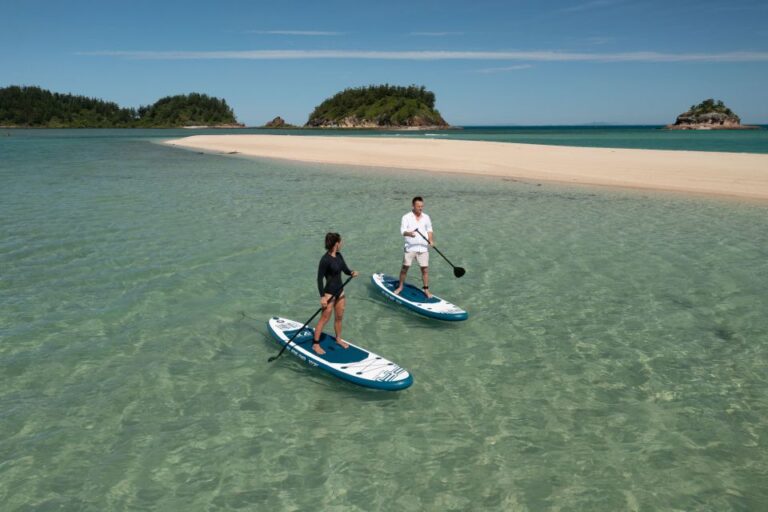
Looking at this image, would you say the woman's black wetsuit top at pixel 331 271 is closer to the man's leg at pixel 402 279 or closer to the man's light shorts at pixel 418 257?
the man's leg at pixel 402 279

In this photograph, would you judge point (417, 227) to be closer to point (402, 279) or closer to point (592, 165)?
point (402, 279)

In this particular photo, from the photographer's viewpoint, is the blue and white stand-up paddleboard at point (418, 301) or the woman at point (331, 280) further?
the blue and white stand-up paddleboard at point (418, 301)

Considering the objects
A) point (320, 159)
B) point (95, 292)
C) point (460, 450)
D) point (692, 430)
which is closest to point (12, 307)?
point (95, 292)

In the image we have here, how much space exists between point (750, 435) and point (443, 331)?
5.62 m

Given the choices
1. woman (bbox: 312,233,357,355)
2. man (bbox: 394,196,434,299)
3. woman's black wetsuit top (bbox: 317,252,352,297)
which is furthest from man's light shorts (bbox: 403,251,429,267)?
woman's black wetsuit top (bbox: 317,252,352,297)

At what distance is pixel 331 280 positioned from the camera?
9852 mm

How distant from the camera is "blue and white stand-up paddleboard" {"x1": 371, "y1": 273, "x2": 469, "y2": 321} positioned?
11.9 m

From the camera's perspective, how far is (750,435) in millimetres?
7910

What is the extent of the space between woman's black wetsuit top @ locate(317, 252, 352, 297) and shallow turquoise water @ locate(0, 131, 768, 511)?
1.53m

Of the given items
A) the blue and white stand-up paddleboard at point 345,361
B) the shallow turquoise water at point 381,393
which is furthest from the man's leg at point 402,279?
the blue and white stand-up paddleboard at point 345,361

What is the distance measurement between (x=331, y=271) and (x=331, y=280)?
21 centimetres

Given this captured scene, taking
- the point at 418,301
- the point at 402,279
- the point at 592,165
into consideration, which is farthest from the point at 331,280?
the point at 592,165

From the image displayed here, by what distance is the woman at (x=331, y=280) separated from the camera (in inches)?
379

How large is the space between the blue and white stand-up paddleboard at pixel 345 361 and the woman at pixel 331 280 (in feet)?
0.61
